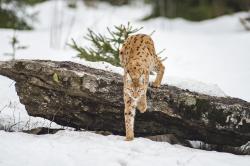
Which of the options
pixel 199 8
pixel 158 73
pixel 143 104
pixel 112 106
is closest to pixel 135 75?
pixel 143 104

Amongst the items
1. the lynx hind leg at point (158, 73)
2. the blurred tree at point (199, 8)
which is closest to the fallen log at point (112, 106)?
the lynx hind leg at point (158, 73)

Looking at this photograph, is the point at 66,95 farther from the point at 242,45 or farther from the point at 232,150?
the point at 242,45

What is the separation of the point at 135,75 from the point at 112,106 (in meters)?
0.82

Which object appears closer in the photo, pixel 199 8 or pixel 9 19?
pixel 9 19

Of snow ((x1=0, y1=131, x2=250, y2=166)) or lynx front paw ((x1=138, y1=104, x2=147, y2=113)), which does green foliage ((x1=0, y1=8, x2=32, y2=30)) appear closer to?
snow ((x1=0, y1=131, x2=250, y2=166))

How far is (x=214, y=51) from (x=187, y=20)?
5.91 m

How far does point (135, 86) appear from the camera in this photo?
679 cm

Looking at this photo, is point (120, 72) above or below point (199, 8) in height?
below

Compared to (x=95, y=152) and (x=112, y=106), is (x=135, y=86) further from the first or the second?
(x=95, y=152)

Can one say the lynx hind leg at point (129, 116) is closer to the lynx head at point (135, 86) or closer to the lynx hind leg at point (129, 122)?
the lynx hind leg at point (129, 122)

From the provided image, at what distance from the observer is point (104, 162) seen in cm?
638

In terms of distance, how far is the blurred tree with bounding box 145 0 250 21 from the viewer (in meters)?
20.0

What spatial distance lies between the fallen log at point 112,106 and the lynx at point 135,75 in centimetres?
35

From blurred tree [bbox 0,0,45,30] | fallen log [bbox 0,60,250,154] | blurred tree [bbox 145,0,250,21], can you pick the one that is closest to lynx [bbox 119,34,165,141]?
fallen log [bbox 0,60,250,154]
